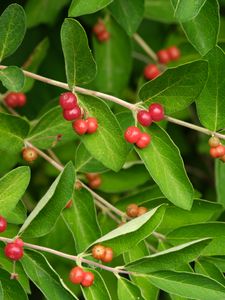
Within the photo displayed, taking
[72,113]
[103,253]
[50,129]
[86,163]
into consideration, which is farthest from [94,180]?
[103,253]

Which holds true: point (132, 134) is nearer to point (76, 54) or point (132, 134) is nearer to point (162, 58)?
point (76, 54)

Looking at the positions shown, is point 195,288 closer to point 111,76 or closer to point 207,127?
point 207,127

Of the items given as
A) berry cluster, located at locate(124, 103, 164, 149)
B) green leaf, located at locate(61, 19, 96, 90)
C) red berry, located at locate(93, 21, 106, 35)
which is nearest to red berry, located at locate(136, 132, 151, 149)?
berry cluster, located at locate(124, 103, 164, 149)

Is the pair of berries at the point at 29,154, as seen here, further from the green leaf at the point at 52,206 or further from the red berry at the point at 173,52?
the red berry at the point at 173,52

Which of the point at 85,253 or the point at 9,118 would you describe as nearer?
the point at 85,253

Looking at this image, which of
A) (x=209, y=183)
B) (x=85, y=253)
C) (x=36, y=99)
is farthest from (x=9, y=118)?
(x=209, y=183)

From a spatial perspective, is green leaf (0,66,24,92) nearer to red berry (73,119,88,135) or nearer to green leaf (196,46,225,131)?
red berry (73,119,88,135)

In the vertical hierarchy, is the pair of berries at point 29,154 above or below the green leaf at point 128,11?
below

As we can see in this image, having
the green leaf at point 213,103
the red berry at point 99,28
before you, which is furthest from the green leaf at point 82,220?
the red berry at point 99,28
